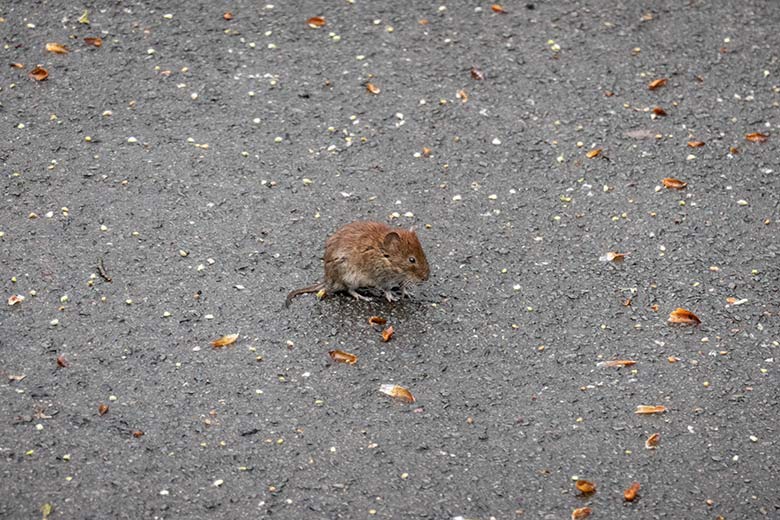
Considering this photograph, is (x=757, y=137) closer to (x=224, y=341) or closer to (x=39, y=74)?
(x=224, y=341)

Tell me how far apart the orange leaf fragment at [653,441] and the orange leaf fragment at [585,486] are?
41 cm

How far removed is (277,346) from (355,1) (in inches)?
141

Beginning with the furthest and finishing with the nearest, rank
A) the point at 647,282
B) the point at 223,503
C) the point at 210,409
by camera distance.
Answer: the point at 647,282
the point at 210,409
the point at 223,503

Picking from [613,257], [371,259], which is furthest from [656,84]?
[371,259]

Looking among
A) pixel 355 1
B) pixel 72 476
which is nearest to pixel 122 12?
pixel 355 1

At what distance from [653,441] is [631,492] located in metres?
0.38

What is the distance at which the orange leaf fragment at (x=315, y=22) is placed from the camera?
766 centimetres

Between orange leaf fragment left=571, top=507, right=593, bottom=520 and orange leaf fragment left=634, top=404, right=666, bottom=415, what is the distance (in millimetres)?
734

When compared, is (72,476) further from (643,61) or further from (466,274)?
(643,61)

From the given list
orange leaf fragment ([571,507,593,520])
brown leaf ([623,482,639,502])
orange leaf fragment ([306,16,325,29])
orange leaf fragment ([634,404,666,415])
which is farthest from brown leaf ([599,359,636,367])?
orange leaf fragment ([306,16,325,29])

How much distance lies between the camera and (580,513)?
4.54m

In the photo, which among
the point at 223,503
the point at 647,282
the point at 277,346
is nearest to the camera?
the point at 223,503

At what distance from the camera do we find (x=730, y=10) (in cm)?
802

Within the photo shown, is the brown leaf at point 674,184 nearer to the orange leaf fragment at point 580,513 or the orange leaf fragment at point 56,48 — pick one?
the orange leaf fragment at point 580,513
